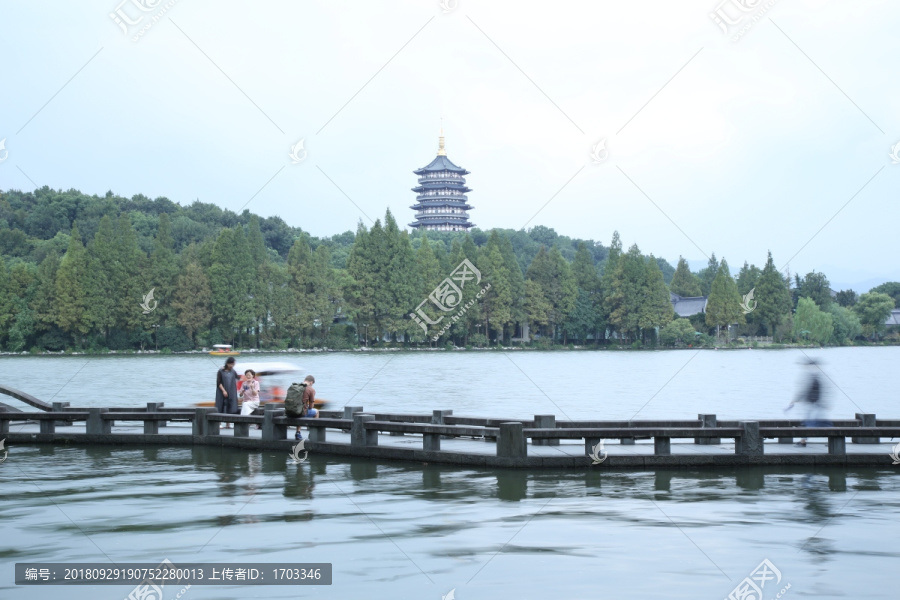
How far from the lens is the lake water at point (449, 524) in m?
8.78

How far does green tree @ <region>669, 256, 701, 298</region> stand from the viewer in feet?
446

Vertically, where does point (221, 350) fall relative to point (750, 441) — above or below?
above

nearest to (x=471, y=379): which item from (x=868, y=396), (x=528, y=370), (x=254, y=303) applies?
(x=528, y=370)

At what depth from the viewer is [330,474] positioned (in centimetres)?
1542

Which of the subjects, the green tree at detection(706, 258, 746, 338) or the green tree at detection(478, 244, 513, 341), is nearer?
the green tree at detection(478, 244, 513, 341)

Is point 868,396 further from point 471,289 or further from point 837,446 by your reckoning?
point 471,289

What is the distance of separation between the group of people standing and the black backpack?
0.23m

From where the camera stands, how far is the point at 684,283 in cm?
13662

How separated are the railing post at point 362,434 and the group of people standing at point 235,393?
1.52m
